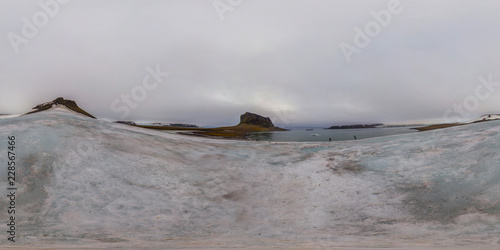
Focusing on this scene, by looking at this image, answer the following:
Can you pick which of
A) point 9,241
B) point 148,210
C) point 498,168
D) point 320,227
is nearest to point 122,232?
point 148,210

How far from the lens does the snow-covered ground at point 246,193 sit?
6047mm

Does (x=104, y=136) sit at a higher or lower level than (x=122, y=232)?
higher

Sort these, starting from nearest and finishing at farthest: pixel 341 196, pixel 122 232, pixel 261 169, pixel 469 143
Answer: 1. pixel 122 232
2. pixel 341 196
3. pixel 469 143
4. pixel 261 169

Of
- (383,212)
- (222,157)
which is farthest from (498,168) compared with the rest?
(222,157)

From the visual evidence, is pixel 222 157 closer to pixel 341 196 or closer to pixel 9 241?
pixel 341 196

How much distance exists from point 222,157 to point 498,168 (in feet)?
38.5

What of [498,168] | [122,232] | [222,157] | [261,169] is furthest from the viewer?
[222,157]

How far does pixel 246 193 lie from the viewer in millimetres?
9398

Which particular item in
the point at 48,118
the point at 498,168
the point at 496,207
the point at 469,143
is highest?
the point at 48,118

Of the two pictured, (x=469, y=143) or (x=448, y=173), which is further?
(x=469, y=143)

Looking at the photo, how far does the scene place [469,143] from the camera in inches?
420

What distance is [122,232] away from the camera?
21.0 ft

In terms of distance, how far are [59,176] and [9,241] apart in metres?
3.43

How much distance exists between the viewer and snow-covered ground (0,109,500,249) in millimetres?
6047
